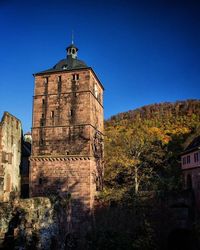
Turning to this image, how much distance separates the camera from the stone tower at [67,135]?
26.4 metres

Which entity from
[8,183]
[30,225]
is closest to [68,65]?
[8,183]

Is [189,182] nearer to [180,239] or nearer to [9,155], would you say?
[180,239]

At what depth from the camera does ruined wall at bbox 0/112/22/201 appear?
26547 millimetres

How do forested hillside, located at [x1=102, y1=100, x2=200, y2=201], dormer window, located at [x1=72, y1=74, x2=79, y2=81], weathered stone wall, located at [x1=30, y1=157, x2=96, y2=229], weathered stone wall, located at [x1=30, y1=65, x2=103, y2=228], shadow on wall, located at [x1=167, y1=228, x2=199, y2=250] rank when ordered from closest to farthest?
weathered stone wall, located at [x1=30, y1=157, x2=96, y2=229], weathered stone wall, located at [x1=30, y1=65, x2=103, y2=228], shadow on wall, located at [x1=167, y1=228, x2=199, y2=250], dormer window, located at [x1=72, y1=74, x2=79, y2=81], forested hillside, located at [x1=102, y1=100, x2=200, y2=201]

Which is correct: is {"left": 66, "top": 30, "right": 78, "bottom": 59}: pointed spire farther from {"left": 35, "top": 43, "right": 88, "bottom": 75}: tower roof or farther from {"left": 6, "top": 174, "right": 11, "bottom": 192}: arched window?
{"left": 6, "top": 174, "right": 11, "bottom": 192}: arched window

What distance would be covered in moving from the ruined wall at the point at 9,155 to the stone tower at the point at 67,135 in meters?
2.35

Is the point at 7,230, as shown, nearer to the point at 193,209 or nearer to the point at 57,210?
the point at 57,210

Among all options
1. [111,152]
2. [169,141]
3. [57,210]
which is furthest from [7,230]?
[169,141]

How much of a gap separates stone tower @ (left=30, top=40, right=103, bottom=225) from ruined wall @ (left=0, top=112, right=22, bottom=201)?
235cm

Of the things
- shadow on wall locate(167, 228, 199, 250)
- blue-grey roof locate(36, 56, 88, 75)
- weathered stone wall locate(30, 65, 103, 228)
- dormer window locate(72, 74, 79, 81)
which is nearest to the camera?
weathered stone wall locate(30, 65, 103, 228)

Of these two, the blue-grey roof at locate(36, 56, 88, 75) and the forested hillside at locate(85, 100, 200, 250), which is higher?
the blue-grey roof at locate(36, 56, 88, 75)

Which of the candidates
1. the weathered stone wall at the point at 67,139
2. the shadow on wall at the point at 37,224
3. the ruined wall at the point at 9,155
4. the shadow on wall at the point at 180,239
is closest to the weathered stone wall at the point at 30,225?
the shadow on wall at the point at 37,224

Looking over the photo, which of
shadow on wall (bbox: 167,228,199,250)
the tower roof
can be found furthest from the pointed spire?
shadow on wall (bbox: 167,228,199,250)

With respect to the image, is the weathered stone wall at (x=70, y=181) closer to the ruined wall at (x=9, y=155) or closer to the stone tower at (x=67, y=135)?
the stone tower at (x=67, y=135)
